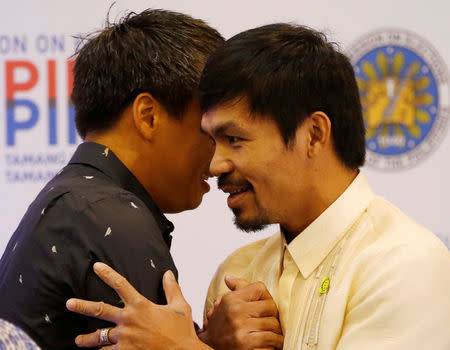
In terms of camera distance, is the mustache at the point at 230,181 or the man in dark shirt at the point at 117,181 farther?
the mustache at the point at 230,181

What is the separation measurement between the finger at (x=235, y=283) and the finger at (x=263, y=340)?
125 millimetres

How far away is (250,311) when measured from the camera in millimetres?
1631

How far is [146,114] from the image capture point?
1817 millimetres

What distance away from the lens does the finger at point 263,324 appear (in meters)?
1.61

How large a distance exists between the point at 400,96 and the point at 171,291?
1715 mm

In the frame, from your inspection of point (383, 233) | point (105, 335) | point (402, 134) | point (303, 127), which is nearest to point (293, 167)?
point (303, 127)

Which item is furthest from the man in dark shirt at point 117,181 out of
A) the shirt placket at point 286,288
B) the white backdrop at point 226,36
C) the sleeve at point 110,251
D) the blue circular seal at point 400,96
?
the blue circular seal at point 400,96

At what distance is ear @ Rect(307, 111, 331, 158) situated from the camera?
163 cm

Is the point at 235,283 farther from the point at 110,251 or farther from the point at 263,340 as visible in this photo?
the point at 110,251

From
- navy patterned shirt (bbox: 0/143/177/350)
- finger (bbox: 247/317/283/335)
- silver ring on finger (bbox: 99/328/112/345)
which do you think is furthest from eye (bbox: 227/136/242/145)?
silver ring on finger (bbox: 99/328/112/345)

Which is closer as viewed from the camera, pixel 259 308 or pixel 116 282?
pixel 116 282

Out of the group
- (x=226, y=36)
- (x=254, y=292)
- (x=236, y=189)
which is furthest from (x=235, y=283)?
(x=226, y=36)

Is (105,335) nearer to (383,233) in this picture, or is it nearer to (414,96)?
(383,233)

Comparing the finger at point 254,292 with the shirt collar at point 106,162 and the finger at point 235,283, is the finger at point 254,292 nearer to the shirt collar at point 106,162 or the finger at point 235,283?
the finger at point 235,283
